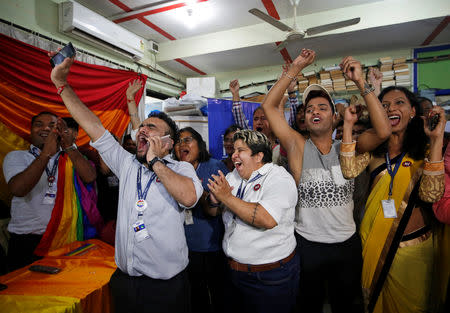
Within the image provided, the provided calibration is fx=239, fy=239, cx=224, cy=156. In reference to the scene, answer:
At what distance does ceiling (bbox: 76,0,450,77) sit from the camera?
4113 mm

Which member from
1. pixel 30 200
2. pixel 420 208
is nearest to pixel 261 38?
pixel 420 208

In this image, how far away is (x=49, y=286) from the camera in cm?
134

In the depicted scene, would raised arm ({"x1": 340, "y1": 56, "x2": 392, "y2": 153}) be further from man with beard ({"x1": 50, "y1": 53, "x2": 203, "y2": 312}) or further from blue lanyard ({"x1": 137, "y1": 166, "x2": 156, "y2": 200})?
blue lanyard ({"x1": 137, "y1": 166, "x2": 156, "y2": 200})

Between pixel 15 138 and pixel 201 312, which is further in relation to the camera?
pixel 15 138

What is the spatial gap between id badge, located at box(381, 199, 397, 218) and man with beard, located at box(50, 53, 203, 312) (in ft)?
3.90

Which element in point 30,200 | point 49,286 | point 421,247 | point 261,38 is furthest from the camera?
point 261,38

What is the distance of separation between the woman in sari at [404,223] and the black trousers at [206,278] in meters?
1.03

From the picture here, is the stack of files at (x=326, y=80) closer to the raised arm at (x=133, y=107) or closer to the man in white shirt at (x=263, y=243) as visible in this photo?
the raised arm at (x=133, y=107)

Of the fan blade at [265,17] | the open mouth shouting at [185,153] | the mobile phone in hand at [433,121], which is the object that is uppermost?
the fan blade at [265,17]

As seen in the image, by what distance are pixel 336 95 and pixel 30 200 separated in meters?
6.22

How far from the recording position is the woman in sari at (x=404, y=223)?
1.45 meters

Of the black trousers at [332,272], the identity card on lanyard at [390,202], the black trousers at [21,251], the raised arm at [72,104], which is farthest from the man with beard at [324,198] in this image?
the black trousers at [21,251]

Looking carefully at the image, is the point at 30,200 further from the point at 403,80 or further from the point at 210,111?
the point at 403,80

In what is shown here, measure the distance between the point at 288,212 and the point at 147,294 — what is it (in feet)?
2.87
